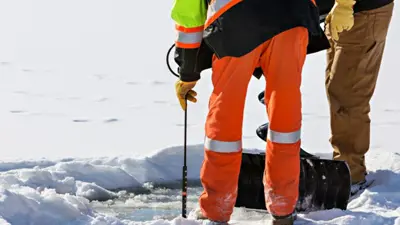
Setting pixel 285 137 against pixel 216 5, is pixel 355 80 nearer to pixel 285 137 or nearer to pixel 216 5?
pixel 285 137

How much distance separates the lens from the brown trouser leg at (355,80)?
437cm

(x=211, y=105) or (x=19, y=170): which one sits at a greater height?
(x=211, y=105)

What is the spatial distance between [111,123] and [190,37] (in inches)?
128

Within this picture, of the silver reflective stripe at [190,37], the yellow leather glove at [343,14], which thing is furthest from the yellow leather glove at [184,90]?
the yellow leather glove at [343,14]

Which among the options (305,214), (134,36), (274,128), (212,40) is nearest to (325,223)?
(305,214)

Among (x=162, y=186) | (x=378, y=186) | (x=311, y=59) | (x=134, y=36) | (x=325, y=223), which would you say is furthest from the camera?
(x=134, y=36)

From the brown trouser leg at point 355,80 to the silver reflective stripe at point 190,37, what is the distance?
110cm

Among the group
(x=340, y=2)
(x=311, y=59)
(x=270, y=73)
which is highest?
(x=340, y=2)

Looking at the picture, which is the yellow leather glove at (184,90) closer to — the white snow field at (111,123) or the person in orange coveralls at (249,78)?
the person in orange coveralls at (249,78)

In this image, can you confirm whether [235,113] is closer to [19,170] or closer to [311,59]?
[19,170]

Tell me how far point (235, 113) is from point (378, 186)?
4.54ft

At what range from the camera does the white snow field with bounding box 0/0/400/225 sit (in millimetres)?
4062

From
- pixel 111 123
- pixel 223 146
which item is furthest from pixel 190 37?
pixel 111 123

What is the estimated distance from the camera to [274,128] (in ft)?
11.6
